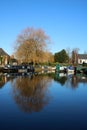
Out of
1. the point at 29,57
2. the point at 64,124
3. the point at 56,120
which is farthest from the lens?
the point at 29,57

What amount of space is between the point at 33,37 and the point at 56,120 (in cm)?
5283

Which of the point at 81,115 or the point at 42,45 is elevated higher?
the point at 42,45

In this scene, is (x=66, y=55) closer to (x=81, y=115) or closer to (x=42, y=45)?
(x=42, y=45)

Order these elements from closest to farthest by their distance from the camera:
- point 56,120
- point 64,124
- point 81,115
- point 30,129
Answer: point 30,129 → point 64,124 → point 56,120 → point 81,115

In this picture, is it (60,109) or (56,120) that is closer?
(56,120)

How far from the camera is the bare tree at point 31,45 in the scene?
6025 cm

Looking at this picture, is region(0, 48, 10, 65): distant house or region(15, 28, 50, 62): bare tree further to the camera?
region(0, 48, 10, 65): distant house

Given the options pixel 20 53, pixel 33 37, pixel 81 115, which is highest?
pixel 33 37

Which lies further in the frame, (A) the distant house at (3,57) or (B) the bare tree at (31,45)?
(A) the distant house at (3,57)

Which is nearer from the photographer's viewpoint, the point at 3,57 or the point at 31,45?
the point at 31,45

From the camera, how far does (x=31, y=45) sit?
60.4 meters

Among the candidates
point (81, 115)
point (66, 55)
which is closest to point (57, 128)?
point (81, 115)

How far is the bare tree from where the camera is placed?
198 feet

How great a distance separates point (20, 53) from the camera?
60.2 meters
